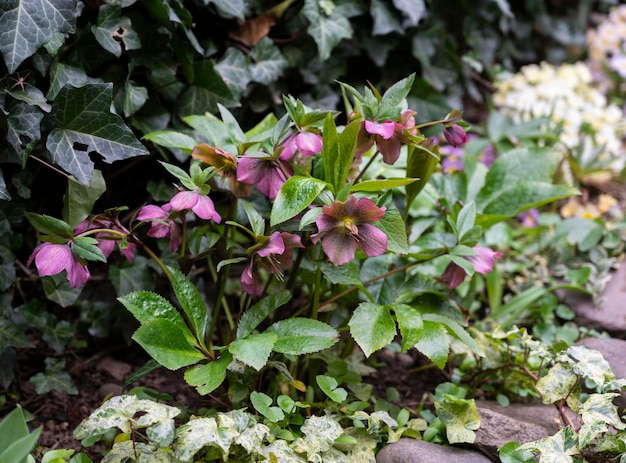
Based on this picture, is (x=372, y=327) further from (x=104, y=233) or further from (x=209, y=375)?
(x=104, y=233)

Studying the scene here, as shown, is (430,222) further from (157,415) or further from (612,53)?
(612,53)

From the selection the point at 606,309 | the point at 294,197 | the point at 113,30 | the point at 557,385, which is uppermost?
the point at 113,30

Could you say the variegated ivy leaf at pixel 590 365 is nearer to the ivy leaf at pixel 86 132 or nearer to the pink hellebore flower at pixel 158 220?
the pink hellebore flower at pixel 158 220

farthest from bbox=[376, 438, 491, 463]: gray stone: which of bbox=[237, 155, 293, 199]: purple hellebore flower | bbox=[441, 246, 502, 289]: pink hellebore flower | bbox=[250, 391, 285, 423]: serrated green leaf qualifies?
bbox=[237, 155, 293, 199]: purple hellebore flower

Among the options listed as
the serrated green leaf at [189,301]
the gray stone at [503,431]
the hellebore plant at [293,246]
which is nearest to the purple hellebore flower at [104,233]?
the hellebore plant at [293,246]

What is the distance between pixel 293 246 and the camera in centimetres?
126

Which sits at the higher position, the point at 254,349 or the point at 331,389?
the point at 254,349

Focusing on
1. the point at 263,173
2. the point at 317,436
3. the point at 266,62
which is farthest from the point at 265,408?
the point at 266,62

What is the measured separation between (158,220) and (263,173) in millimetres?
233

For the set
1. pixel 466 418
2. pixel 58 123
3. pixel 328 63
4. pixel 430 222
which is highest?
pixel 58 123

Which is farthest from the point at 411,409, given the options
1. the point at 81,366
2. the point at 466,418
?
the point at 81,366

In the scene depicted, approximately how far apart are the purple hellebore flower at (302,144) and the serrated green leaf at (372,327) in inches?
13.7

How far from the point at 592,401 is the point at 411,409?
18.3 inches

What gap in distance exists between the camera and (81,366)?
1707 millimetres
